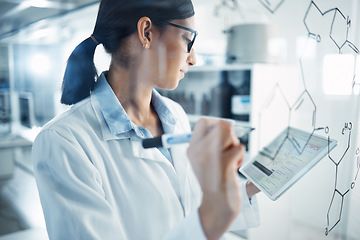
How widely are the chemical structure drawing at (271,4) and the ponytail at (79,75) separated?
1.53ft

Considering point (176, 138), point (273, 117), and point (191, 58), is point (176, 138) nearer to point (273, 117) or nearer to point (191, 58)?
point (191, 58)

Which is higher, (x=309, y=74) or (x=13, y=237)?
(x=309, y=74)

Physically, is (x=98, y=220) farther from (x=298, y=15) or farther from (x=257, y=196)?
(x=298, y=15)

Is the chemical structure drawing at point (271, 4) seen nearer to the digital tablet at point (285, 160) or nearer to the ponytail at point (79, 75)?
the digital tablet at point (285, 160)

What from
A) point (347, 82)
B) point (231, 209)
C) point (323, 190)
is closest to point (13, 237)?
point (231, 209)

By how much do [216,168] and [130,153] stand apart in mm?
193

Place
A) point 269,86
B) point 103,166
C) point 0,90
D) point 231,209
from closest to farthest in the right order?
point 231,209 → point 103,166 → point 0,90 → point 269,86

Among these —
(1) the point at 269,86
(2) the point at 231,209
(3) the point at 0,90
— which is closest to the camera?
(2) the point at 231,209

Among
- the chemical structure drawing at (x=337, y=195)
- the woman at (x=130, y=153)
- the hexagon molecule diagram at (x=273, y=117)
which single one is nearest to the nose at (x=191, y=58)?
the woman at (x=130, y=153)

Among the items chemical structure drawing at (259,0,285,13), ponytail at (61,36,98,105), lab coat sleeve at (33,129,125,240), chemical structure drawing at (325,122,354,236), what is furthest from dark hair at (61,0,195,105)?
chemical structure drawing at (325,122,354,236)

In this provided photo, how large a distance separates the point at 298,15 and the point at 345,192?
1.43 ft

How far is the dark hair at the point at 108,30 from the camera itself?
0.45 metres

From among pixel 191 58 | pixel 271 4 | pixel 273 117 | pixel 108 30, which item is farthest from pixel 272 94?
pixel 108 30

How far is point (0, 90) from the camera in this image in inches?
24.3
